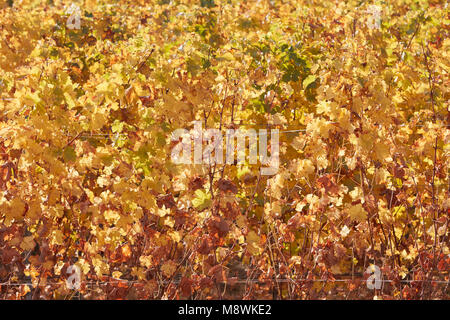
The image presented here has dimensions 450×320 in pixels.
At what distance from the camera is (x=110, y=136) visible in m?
3.25

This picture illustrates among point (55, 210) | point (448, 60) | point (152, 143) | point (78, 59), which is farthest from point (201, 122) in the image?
point (78, 59)

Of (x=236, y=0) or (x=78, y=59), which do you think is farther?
(x=236, y=0)

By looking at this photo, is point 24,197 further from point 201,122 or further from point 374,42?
point 374,42

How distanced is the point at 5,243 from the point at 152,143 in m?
0.97

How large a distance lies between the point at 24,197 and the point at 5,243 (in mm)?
355
